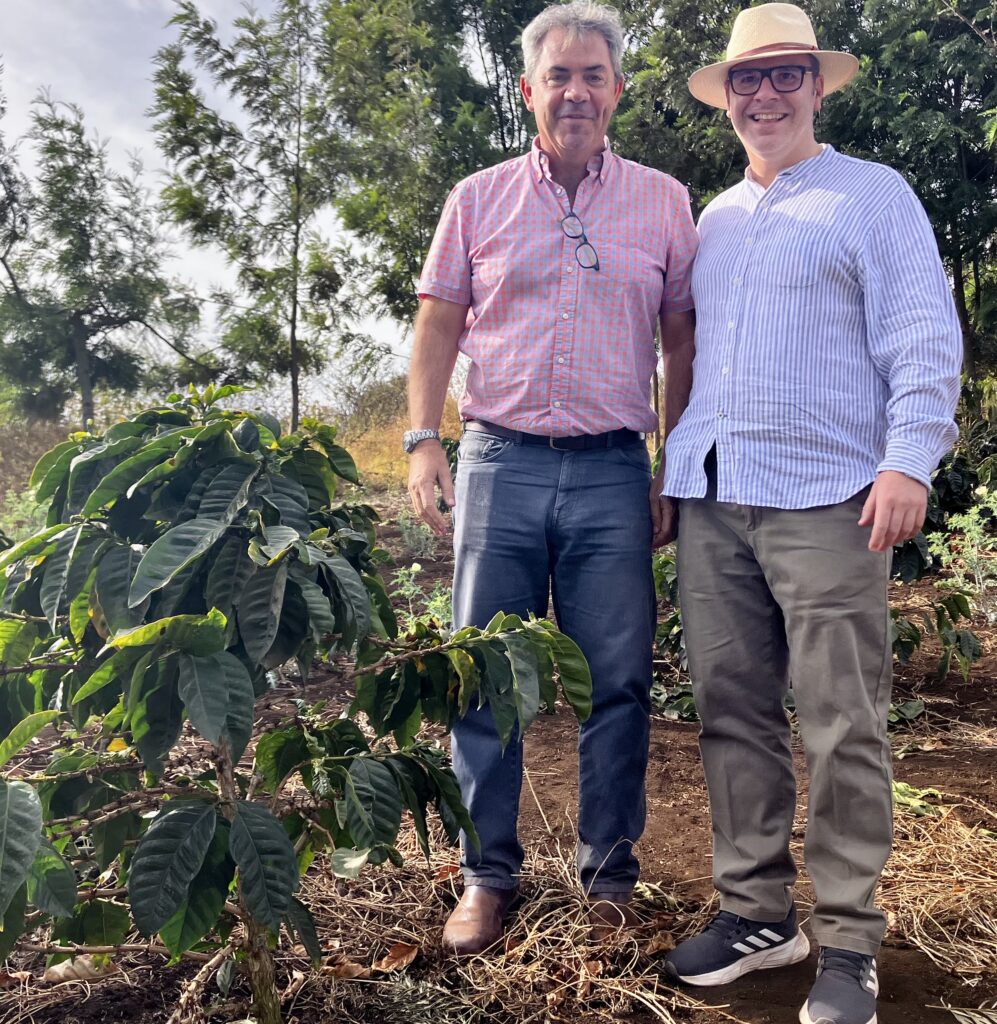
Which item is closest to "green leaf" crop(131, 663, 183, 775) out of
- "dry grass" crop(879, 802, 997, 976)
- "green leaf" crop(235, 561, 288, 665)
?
"green leaf" crop(235, 561, 288, 665)

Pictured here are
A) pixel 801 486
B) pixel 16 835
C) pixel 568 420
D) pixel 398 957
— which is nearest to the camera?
pixel 16 835

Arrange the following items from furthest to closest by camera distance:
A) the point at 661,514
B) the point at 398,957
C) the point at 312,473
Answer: the point at 661,514, the point at 398,957, the point at 312,473

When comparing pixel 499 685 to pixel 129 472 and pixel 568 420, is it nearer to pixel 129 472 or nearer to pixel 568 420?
pixel 129 472

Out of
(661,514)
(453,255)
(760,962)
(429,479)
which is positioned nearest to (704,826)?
(760,962)

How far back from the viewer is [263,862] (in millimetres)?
1365

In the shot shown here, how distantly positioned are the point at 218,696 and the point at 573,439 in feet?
3.86

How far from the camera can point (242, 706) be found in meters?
1.26

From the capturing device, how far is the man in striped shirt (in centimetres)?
189

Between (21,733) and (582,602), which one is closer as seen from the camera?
(21,733)

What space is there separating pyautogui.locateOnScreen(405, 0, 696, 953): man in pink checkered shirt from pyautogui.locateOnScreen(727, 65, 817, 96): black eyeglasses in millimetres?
276

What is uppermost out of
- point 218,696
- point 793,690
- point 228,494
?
point 228,494

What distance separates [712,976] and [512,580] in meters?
0.91

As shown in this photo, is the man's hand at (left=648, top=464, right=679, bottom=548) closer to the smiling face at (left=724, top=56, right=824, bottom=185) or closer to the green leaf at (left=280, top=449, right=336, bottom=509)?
the smiling face at (left=724, top=56, right=824, bottom=185)

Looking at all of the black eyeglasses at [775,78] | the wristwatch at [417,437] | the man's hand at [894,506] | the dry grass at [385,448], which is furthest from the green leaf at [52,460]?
the dry grass at [385,448]
